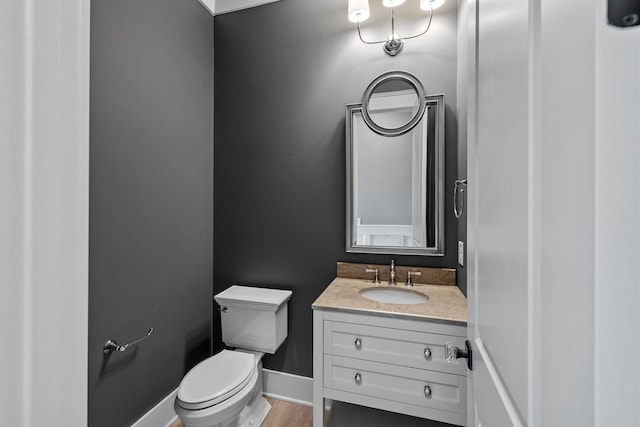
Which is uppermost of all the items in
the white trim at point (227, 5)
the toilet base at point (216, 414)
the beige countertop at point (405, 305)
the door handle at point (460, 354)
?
the white trim at point (227, 5)

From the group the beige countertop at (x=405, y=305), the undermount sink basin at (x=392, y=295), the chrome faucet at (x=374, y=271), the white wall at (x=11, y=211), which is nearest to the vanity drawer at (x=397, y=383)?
the beige countertop at (x=405, y=305)

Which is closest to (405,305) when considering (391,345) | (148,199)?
(391,345)

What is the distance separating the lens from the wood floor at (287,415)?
1.64 m

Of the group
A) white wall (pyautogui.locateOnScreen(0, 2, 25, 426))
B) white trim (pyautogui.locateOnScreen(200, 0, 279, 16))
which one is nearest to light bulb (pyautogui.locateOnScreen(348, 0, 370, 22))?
white trim (pyautogui.locateOnScreen(200, 0, 279, 16))

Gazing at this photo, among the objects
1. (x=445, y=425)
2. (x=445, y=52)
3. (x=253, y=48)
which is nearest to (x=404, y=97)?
(x=445, y=52)

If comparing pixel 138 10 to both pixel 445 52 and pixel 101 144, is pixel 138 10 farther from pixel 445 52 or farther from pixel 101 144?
pixel 445 52

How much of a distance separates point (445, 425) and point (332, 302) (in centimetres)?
91

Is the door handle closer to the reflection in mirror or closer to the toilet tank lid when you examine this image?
the toilet tank lid

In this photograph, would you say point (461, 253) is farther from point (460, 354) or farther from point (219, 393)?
point (219, 393)

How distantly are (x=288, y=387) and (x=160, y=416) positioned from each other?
2.48ft

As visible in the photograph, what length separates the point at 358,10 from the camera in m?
1.64

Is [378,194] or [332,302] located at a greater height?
[378,194]

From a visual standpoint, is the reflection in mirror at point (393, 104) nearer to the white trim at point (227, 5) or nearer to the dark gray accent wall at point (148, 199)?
the white trim at point (227, 5)

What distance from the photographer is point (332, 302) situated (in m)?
1.38
